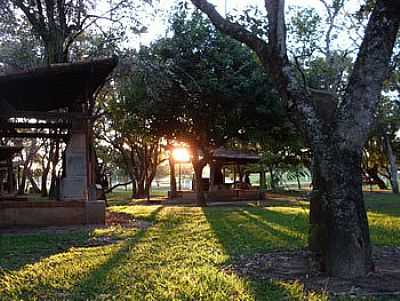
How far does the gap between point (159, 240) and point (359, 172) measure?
3.97 metres

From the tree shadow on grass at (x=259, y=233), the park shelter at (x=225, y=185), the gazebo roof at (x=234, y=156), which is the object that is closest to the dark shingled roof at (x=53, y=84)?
the tree shadow on grass at (x=259, y=233)

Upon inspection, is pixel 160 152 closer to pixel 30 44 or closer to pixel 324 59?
pixel 324 59

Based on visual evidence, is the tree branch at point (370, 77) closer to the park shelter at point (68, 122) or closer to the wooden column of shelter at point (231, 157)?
the park shelter at point (68, 122)

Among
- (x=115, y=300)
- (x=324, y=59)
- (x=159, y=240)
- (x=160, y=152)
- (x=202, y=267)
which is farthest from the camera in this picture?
(x=160, y=152)

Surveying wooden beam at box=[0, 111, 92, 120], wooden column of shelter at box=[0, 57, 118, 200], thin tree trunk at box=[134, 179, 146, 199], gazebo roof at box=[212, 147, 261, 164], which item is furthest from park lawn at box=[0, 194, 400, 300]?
thin tree trunk at box=[134, 179, 146, 199]

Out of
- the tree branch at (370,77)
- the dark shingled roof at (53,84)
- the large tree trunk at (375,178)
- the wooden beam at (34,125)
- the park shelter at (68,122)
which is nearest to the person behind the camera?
the tree branch at (370,77)

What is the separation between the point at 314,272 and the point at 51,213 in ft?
23.0

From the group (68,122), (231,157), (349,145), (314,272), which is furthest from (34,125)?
(231,157)

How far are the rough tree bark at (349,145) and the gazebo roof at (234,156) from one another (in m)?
19.6

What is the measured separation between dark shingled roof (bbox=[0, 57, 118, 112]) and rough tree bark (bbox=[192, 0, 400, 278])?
18.0 feet

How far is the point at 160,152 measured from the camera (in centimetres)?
3027

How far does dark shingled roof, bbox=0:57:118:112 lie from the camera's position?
9.05 m

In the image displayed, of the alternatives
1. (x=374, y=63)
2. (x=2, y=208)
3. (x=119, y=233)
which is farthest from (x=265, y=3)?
(x=2, y=208)

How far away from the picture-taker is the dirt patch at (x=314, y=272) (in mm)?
4184
